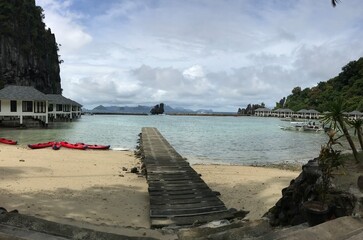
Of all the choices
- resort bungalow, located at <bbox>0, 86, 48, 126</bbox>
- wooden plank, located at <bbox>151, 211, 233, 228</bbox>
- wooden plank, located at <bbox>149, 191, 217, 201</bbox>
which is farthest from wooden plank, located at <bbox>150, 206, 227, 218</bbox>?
resort bungalow, located at <bbox>0, 86, 48, 126</bbox>

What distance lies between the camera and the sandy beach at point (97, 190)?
7.30 metres

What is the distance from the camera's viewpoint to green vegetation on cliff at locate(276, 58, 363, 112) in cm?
8924

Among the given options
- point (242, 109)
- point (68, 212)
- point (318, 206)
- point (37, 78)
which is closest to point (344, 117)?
point (318, 206)

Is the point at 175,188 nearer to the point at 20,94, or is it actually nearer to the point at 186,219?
the point at 186,219

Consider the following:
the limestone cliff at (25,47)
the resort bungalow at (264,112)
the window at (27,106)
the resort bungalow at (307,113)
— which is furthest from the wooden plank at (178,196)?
the resort bungalow at (264,112)

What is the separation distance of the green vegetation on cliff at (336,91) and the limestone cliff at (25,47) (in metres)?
64.7

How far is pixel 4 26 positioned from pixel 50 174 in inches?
2499

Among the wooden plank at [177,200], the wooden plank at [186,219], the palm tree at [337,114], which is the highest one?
the palm tree at [337,114]

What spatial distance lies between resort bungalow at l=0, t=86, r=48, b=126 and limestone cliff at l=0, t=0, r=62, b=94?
18.9 metres

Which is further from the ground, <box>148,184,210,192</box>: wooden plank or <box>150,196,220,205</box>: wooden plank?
<box>148,184,210,192</box>: wooden plank

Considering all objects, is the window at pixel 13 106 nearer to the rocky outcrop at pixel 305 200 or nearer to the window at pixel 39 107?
the window at pixel 39 107

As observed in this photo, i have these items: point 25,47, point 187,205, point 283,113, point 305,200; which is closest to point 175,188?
point 187,205

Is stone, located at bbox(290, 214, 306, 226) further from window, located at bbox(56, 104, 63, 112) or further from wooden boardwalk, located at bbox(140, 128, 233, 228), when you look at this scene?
window, located at bbox(56, 104, 63, 112)

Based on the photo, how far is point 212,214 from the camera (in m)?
6.91
